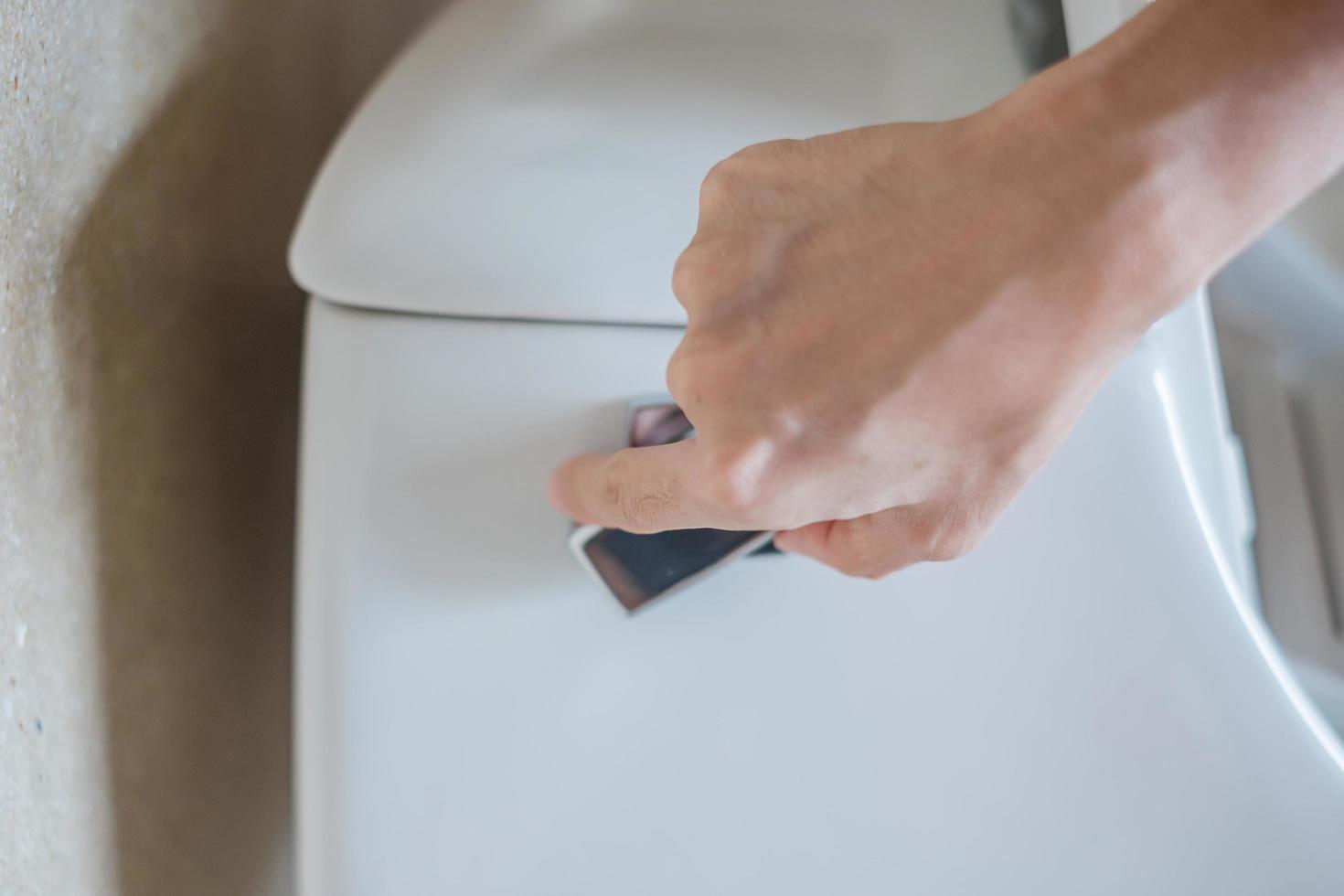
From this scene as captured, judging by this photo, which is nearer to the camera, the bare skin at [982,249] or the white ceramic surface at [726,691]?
the bare skin at [982,249]

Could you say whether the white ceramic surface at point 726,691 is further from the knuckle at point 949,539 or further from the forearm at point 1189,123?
the forearm at point 1189,123

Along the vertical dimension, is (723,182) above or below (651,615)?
above

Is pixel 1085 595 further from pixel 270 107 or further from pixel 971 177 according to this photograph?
pixel 270 107

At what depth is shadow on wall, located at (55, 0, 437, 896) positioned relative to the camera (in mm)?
476

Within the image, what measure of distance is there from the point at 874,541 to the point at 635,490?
0.10m

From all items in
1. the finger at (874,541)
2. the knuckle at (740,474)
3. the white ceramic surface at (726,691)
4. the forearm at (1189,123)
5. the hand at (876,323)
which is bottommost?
the white ceramic surface at (726,691)

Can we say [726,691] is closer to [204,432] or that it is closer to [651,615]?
[651,615]

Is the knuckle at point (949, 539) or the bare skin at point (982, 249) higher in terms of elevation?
the bare skin at point (982, 249)

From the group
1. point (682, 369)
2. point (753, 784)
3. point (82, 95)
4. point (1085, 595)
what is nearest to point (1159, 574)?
point (1085, 595)

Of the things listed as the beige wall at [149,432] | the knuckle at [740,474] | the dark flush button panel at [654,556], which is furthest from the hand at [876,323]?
the beige wall at [149,432]

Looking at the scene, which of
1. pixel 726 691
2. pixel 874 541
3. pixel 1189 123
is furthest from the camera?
pixel 726 691

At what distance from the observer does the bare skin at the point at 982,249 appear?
0.88 ft

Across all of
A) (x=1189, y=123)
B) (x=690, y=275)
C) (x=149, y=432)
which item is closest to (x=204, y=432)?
(x=149, y=432)

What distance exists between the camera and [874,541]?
381 millimetres
